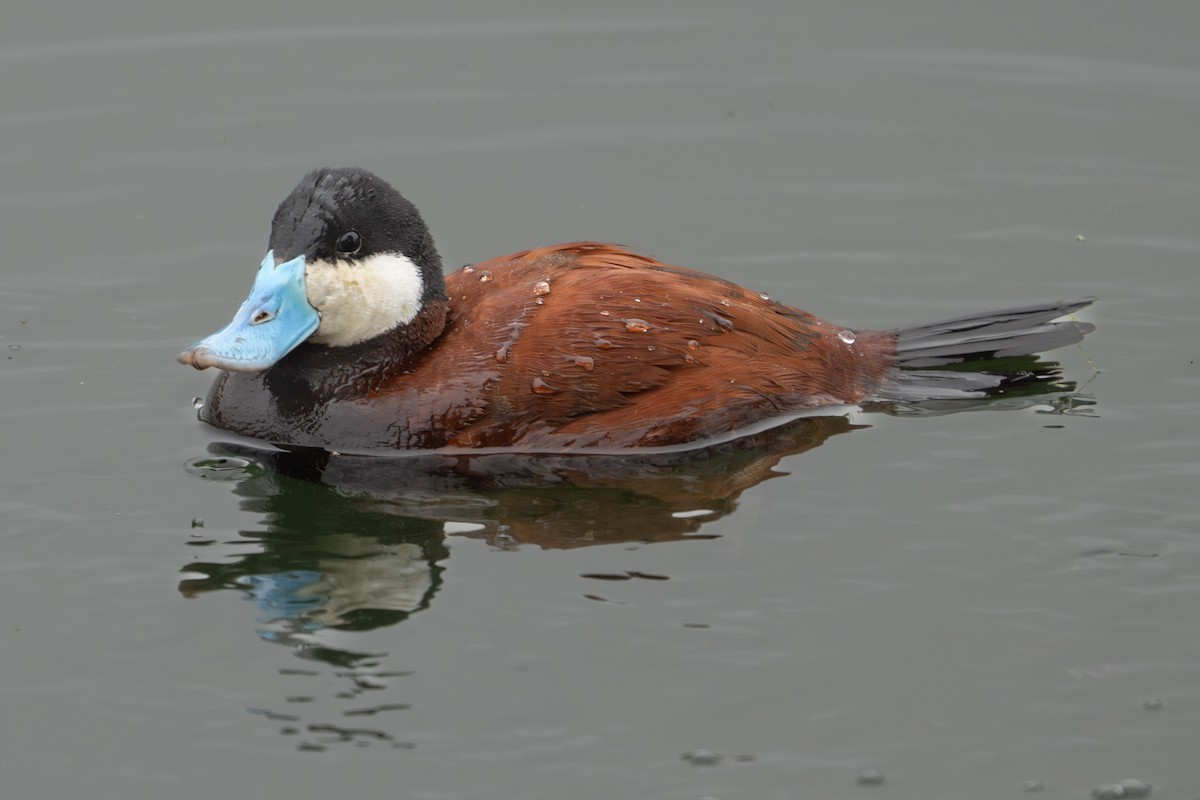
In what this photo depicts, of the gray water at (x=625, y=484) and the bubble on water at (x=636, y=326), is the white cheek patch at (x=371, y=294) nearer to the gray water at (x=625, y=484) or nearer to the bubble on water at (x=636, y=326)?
the gray water at (x=625, y=484)

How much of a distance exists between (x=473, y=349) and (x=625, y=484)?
0.78 m

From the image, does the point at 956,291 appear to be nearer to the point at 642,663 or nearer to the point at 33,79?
the point at 642,663

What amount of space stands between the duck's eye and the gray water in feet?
Result: 3.01

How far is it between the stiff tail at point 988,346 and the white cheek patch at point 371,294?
6.80 feet

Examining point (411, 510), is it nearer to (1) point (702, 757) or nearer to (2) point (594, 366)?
(2) point (594, 366)

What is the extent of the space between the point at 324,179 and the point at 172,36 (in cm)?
481

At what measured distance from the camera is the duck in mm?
6531

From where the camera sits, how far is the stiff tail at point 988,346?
7309mm

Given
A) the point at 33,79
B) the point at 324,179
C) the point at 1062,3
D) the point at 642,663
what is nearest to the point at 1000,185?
the point at 1062,3

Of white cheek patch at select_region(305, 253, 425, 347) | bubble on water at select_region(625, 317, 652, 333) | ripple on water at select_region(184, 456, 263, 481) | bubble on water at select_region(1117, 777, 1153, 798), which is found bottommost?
bubble on water at select_region(1117, 777, 1153, 798)

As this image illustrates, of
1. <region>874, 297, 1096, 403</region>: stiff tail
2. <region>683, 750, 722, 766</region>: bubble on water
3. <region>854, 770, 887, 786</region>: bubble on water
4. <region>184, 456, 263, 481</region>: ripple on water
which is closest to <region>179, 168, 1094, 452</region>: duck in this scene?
<region>184, 456, 263, 481</region>: ripple on water

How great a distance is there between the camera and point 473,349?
657 cm

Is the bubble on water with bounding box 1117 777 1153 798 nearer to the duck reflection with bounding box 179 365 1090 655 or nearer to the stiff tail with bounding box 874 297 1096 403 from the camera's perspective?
the duck reflection with bounding box 179 365 1090 655

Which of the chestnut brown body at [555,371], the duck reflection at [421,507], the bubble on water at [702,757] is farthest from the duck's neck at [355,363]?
the bubble on water at [702,757]
